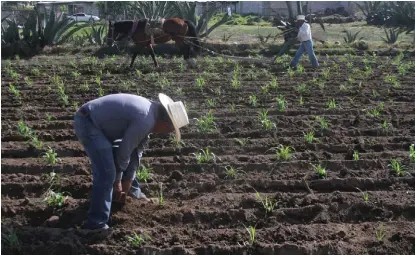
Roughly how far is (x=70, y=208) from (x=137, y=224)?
65 cm

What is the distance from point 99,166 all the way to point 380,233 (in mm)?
2060

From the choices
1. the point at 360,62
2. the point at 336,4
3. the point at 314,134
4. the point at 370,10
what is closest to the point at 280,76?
the point at 360,62

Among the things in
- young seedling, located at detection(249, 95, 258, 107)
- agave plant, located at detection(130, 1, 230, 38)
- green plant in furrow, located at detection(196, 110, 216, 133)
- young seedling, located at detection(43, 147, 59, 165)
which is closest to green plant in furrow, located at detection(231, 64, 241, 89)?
young seedling, located at detection(249, 95, 258, 107)

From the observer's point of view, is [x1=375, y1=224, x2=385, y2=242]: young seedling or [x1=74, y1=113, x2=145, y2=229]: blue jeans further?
[x1=74, y1=113, x2=145, y2=229]: blue jeans

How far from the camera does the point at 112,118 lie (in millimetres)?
4129

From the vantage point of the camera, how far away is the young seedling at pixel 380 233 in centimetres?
402

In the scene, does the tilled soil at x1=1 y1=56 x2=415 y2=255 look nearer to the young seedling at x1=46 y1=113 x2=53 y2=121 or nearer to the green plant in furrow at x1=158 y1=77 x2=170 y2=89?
the young seedling at x1=46 y1=113 x2=53 y2=121

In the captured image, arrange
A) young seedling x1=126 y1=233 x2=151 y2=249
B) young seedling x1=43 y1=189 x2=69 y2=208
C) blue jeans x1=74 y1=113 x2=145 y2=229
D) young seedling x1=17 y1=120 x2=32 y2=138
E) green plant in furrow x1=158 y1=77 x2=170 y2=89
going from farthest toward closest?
1. green plant in furrow x1=158 y1=77 x2=170 y2=89
2. young seedling x1=17 y1=120 x2=32 y2=138
3. young seedling x1=43 y1=189 x2=69 y2=208
4. blue jeans x1=74 y1=113 x2=145 y2=229
5. young seedling x1=126 y1=233 x2=151 y2=249

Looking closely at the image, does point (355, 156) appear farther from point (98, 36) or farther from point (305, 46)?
point (98, 36)

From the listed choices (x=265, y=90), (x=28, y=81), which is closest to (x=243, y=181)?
(x=265, y=90)

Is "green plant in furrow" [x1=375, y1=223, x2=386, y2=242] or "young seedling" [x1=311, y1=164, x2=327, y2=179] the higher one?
"young seedling" [x1=311, y1=164, x2=327, y2=179]

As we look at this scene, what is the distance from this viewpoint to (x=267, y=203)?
4.58 metres

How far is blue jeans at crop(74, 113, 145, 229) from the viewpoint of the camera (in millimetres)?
4129

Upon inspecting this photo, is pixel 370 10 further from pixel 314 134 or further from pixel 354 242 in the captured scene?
pixel 354 242
